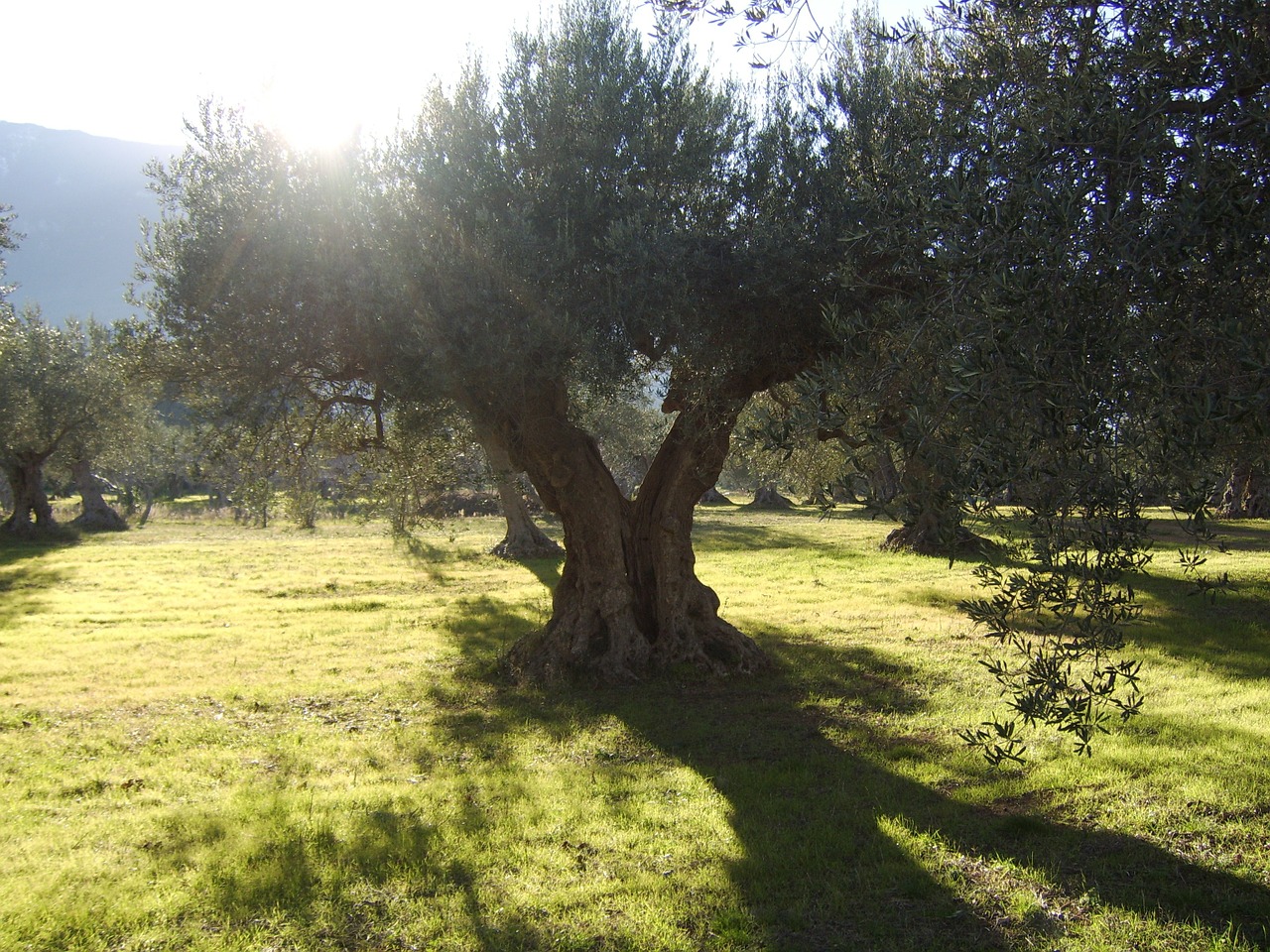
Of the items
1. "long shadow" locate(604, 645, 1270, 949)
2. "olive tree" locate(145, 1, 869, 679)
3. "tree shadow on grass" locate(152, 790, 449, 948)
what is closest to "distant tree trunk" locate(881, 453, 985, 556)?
"long shadow" locate(604, 645, 1270, 949)

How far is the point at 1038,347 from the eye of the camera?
4.41 metres

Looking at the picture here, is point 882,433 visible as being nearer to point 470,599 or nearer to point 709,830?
point 709,830

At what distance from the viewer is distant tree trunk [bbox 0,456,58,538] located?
35.8m

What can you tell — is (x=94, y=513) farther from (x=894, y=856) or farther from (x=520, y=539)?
(x=894, y=856)

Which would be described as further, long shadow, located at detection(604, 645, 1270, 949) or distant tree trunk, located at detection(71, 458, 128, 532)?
distant tree trunk, located at detection(71, 458, 128, 532)

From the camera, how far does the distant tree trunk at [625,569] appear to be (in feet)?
41.6

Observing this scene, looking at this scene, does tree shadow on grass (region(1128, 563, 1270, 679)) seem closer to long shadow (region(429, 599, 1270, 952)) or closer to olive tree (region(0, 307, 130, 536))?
long shadow (region(429, 599, 1270, 952))

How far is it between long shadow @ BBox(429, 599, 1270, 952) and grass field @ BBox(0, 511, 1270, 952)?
0.10 feet

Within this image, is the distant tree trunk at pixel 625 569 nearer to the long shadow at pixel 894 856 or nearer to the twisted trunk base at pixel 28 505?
the long shadow at pixel 894 856

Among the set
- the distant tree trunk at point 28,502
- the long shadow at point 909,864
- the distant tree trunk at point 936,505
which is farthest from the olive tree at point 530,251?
the distant tree trunk at point 28,502

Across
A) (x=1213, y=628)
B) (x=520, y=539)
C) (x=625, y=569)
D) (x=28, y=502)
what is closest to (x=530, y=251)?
(x=625, y=569)

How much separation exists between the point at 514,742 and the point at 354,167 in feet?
25.0

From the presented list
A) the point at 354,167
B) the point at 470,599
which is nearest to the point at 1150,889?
the point at 354,167

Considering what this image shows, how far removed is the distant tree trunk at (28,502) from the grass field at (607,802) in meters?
23.9
